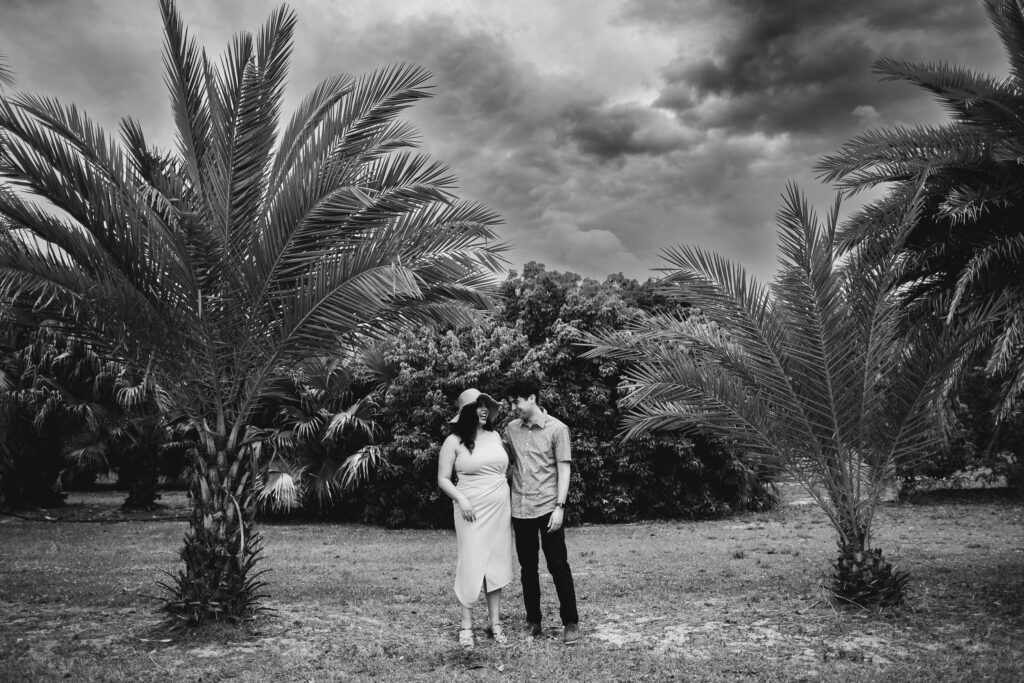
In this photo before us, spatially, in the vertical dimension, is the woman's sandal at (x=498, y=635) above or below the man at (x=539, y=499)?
below

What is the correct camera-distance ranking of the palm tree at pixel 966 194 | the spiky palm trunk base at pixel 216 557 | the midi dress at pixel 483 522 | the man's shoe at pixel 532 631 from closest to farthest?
the midi dress at pixel 483 522 < the man's shoe at pixel 532 631 < the spiky palm trunk base at pixel 216 557 < the palm tree at pixel 966 194

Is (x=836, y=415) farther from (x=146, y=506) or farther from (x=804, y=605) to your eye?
(x=146, y=506)

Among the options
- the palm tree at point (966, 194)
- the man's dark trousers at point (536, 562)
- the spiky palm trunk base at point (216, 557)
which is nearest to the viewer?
the man's dark trousers at point (536, 562)

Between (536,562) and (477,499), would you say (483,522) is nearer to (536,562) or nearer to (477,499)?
(477,499)

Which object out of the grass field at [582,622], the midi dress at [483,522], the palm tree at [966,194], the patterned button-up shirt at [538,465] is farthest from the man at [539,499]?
the palm tree at [966,194]

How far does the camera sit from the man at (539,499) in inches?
232

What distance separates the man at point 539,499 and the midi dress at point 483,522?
175 mm

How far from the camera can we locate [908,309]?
30.8ft

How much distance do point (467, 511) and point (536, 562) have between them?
0.79 m

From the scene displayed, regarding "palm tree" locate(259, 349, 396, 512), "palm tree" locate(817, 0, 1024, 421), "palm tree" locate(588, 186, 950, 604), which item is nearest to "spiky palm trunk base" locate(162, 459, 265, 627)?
"palm tree" locate(588, 186, 950, 604)

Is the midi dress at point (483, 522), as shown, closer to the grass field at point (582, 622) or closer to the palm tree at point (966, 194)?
the grass field at point (582, 622)

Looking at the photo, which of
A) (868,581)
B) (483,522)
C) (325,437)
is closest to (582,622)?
(483,522)

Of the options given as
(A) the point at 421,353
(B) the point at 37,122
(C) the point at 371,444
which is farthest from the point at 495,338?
(B) the point at 37,122

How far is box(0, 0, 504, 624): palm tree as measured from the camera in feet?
19.9
